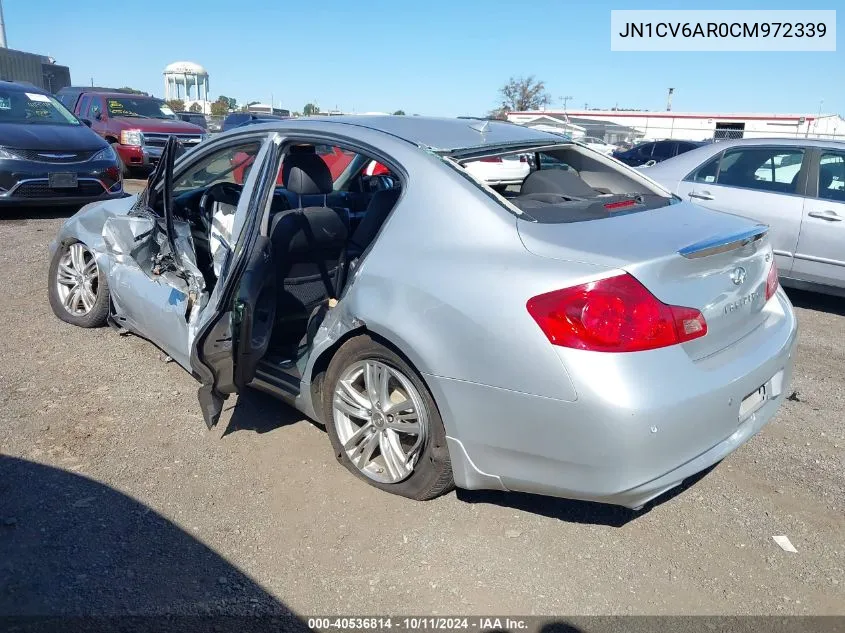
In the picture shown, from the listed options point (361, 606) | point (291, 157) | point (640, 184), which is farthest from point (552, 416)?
point (291, 157)

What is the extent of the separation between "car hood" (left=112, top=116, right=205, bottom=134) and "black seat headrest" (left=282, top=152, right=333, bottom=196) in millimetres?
10999

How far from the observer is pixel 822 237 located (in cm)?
608

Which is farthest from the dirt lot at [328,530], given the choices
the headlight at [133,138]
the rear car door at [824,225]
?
the headlight at [133,138]

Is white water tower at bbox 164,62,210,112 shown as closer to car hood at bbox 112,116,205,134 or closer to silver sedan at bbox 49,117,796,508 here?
car hood at bbox 112,116,205,134

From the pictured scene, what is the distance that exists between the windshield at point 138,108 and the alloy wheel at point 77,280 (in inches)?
412

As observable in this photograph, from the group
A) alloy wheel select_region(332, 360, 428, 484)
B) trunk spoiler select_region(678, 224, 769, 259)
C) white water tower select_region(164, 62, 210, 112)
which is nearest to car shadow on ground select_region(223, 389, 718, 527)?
alloy wheel select_region(332, 360, 428, 484)

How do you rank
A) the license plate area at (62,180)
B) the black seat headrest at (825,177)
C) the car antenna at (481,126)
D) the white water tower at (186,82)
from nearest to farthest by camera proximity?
the car antenna at (481,126) → the black seat headrest at (825,177) → the license plate area at (62,180) → the white water tower at (186,82)

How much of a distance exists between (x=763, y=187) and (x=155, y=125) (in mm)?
11423

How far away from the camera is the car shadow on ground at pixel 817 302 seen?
6543 mm

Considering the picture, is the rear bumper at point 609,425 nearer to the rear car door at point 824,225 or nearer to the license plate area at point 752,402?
the license plate area at point 752,402

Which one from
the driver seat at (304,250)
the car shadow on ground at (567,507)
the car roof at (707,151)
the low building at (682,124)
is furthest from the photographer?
the low building at (682,124)

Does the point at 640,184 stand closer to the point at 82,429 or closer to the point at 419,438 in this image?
the point at 419,438

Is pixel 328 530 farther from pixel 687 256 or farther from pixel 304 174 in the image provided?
pixel 304 174

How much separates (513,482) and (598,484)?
0.35m
